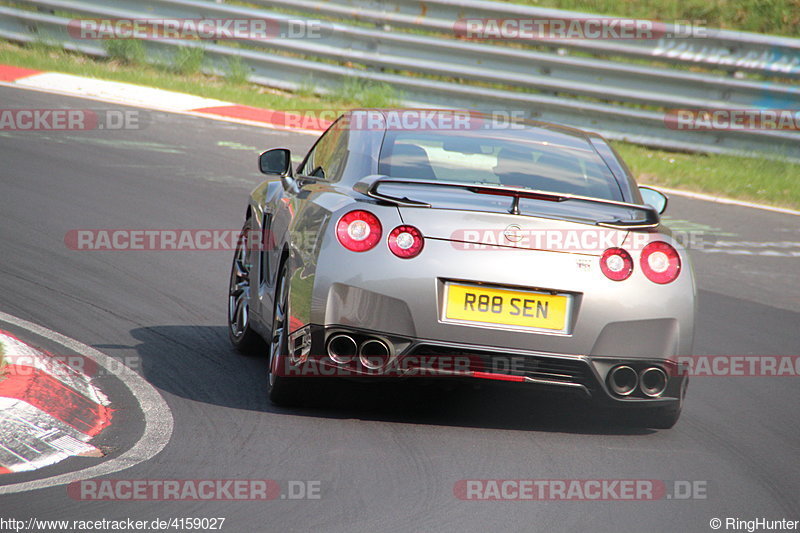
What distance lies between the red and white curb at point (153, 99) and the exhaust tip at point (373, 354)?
10125 millimetres

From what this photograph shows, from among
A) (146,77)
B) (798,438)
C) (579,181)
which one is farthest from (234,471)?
(146,77)

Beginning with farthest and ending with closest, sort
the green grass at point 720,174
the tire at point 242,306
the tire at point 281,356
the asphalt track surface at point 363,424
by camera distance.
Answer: the green grass at point 720,174, the tire at point 242,306, the tire at point 281,356, the asphalt track surface at point 363,424

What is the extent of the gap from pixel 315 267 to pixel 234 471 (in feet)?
3.42

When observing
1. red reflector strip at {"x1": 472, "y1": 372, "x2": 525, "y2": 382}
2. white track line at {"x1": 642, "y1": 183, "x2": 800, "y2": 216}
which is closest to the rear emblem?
red reflector strip at {"x1": 472, "y1": 372, "x2": 525, "y2": 382}

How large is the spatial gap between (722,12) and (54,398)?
1643 centimetres

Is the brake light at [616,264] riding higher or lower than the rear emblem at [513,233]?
lower

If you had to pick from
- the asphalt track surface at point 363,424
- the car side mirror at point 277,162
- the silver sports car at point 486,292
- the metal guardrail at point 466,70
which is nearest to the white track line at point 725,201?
the metal guardrail at point 466,70

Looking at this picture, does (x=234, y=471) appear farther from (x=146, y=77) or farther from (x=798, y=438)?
(x=146, y=77)

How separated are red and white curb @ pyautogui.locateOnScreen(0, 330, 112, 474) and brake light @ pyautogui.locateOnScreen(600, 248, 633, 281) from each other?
2.17m

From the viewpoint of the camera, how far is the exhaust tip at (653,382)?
5434 mm

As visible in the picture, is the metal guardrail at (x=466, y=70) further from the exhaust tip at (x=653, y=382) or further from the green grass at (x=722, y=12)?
the exhaust tip at (x=653, y=382)

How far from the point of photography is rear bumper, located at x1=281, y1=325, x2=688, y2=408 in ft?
17.2

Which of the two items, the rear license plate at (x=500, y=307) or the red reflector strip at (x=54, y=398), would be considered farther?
the rear license plate at (x=500, y=307)

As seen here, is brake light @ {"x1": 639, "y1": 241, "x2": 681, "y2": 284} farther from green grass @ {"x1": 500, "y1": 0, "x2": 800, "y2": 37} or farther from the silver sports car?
green grass @ {"x1": 500, "y1": 0, "x2": 800, "y2": 37}
